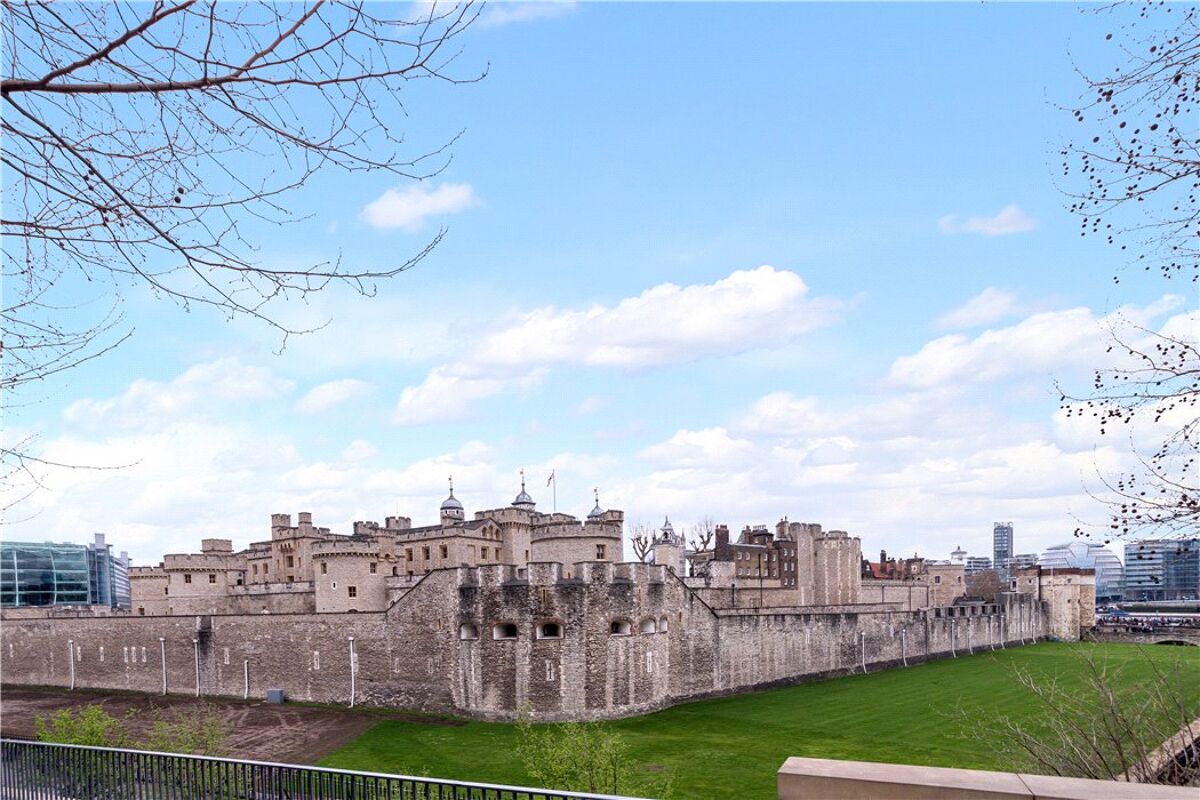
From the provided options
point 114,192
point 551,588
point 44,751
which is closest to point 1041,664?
point 551,588

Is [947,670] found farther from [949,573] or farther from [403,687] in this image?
[949,573]

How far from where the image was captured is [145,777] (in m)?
10.4

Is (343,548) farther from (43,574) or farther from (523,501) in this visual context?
(43,574)

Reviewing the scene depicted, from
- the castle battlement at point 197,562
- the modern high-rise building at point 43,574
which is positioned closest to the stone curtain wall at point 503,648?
the castle battlement at point 197,562

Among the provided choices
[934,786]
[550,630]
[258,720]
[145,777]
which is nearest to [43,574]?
[258,720]

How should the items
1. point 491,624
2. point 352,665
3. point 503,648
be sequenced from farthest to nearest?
point 352,665 → point 491,624 → point 503,648

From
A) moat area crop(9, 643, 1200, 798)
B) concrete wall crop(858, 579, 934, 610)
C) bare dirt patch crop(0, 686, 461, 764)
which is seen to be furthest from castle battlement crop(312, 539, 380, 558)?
concrete wall crop(858, 579, 934, 610)

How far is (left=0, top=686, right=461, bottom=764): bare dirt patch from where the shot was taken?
25.8 metres

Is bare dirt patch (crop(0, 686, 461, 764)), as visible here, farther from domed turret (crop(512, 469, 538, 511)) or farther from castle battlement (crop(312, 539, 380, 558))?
domed turret (crop(512, 469, 538, 511))

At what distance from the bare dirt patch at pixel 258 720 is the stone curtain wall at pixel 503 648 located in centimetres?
93

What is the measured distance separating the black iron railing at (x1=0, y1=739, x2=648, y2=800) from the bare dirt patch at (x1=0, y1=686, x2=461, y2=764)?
13.7 meters

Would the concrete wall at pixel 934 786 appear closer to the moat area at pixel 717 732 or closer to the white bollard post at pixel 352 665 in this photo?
the moat area at pixel 717 732

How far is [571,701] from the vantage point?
29.3 metres

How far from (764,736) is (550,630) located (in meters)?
8.20
